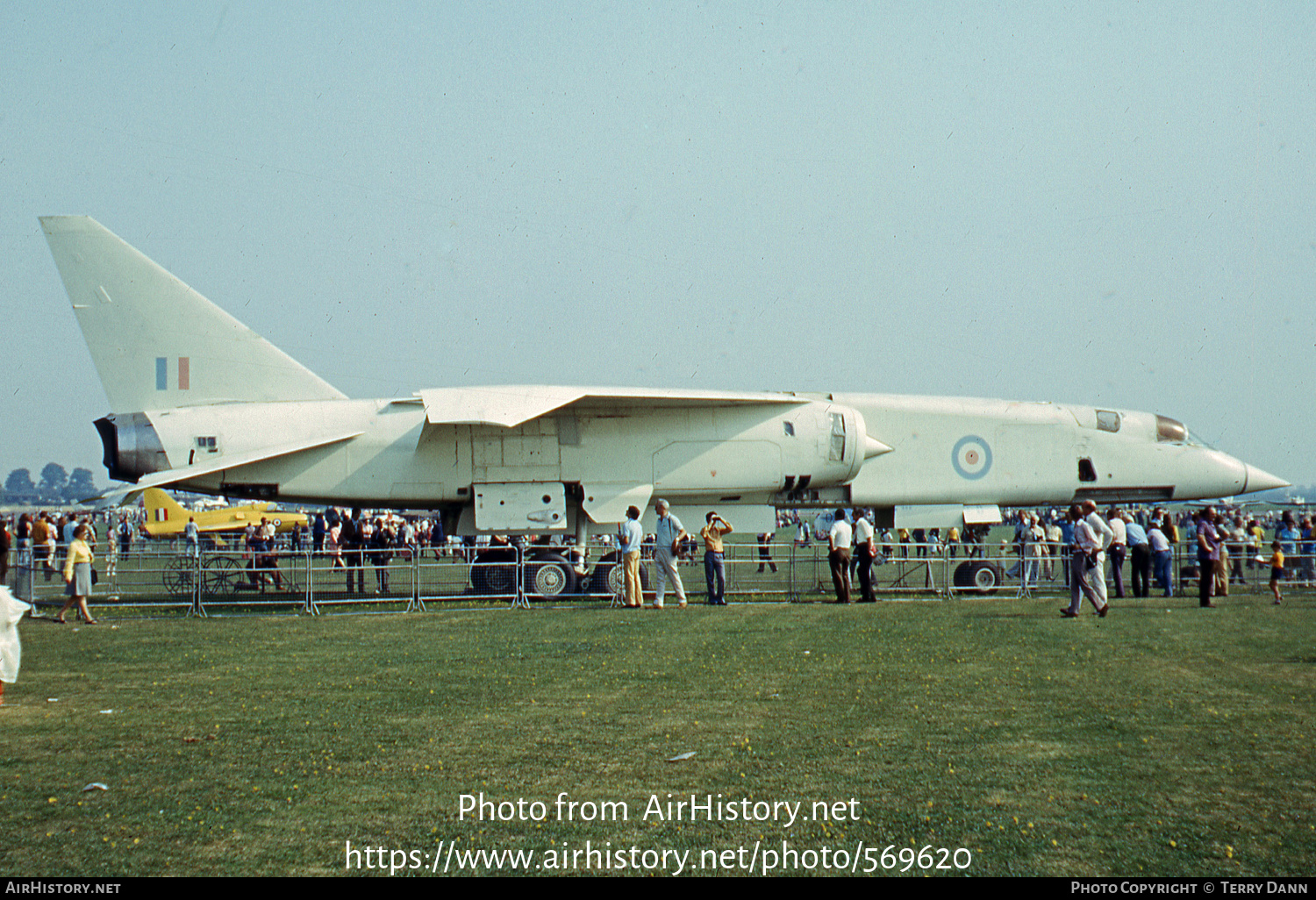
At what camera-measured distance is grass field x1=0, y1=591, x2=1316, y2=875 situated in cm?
489

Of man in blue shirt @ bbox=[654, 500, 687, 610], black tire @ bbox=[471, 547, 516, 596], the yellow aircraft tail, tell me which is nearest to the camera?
man in blue shirt @ bbox=[654, 500, 687, 610]

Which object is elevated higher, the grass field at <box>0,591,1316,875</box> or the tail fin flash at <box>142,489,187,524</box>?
the tail fin flash at <box>142,489,187,524</box>

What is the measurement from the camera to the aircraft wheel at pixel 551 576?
18719 mm

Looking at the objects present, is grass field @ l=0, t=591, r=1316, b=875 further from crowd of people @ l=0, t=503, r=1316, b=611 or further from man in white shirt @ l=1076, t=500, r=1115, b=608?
crowd of people @ l=0, t=503, r=1316, b=611

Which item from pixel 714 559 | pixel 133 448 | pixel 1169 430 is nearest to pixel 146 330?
pixel 133 448

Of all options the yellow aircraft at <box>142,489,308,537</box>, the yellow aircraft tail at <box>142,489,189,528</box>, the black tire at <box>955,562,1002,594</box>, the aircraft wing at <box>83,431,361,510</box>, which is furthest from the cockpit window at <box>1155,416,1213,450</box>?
the yellow aircraft tail at <box>142,489,189,528</box>

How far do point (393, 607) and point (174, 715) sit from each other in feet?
31.8

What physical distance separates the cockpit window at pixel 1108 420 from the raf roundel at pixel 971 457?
2436 mm

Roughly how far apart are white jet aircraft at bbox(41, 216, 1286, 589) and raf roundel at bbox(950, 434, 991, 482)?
0.03m

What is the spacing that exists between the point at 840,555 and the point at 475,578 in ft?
20.6

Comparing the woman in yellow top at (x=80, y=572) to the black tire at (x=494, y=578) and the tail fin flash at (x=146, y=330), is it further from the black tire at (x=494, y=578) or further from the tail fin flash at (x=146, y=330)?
the black tire at (x=494, y=578)

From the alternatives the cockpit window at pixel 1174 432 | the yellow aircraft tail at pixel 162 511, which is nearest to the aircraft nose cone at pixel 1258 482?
the cockpit window at pixel 1174 432
